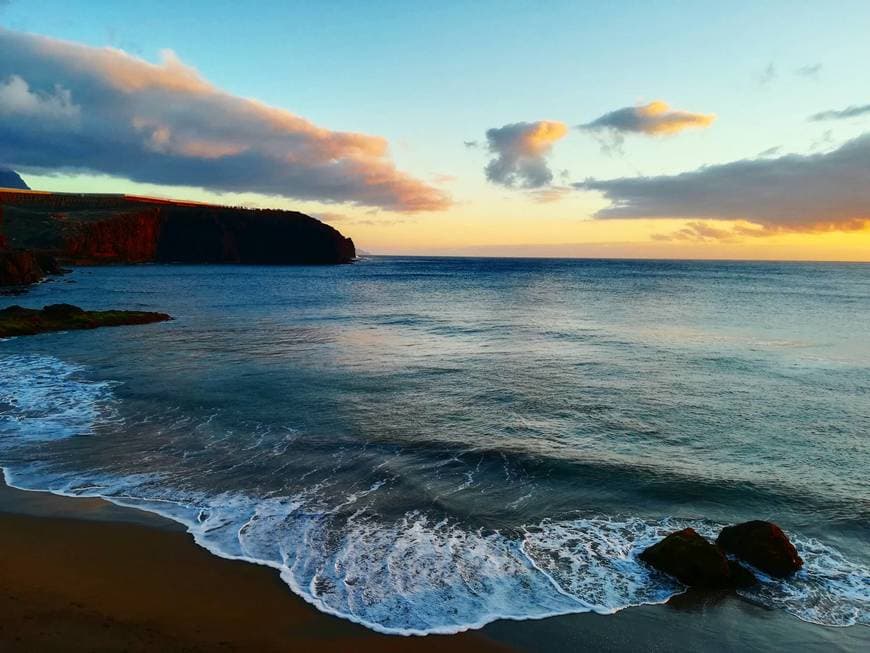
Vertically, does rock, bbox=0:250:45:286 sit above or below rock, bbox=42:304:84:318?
above

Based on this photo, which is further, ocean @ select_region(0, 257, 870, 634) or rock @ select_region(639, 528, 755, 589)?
ocean @ select_region(0, 257, 870, 634)

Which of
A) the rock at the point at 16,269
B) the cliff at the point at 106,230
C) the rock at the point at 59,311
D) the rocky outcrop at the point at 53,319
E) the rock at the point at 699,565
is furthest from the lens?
the cliff at the point at 106,230

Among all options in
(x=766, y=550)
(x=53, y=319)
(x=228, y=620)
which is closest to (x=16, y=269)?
(x=53, y=319)

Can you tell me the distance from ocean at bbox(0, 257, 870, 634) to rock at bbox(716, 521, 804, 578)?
12.9 inches

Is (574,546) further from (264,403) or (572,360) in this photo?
(572,360)

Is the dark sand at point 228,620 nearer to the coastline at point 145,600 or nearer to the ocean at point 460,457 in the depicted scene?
the coastline at point 145,600

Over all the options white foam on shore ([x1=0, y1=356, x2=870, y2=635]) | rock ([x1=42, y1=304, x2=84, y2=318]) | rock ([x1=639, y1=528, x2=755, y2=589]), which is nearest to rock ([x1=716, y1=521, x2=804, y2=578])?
white foam on shore ([x1=0, y1=356, x2=870, y2=635])

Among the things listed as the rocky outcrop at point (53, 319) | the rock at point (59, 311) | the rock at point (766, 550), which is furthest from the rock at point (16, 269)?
the rock at point (766, 550)

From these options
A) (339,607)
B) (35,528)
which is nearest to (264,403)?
(35,528)

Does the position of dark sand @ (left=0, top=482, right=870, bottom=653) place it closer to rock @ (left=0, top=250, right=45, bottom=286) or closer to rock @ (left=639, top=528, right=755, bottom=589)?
rock @ (left=639, top=528, right=755, bottom=589)

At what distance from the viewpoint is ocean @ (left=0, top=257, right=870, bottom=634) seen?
35.4 ft

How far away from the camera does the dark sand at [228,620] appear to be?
27.8 ft

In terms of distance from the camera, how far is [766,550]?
11.1m

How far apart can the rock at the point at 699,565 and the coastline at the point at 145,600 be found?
13.8 ft
